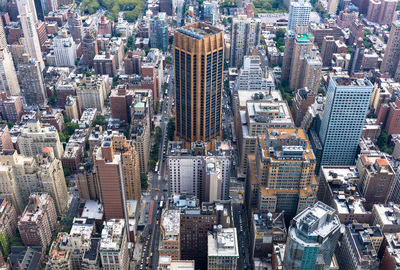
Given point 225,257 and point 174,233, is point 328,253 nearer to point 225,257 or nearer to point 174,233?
point 225,257

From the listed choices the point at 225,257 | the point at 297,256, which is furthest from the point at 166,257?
the point at 297,256

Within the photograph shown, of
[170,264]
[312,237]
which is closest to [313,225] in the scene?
[312,237]

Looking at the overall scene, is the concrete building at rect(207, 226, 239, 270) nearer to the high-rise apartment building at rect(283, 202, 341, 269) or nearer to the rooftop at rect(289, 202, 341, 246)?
the high-rise apartment building at rect(283, 202, 341, 269)

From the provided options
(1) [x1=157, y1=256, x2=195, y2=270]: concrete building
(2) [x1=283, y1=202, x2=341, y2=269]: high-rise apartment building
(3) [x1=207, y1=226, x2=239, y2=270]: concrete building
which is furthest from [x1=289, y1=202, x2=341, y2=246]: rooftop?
(1) [x1=157, y1=256, x2=195, y2=270]: concrete building

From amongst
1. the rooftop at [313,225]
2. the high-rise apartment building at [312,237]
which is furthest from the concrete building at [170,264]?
the rooftop at [313,225]

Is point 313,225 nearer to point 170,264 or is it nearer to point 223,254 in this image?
point 223,254

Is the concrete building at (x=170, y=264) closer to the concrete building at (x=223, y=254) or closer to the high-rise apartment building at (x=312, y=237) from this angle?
the concrete building at (x=223, y=254)

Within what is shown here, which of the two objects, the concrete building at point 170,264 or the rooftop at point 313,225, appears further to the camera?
the concrete building at point 170,264

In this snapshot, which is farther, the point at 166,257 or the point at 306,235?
the point at 166,257
